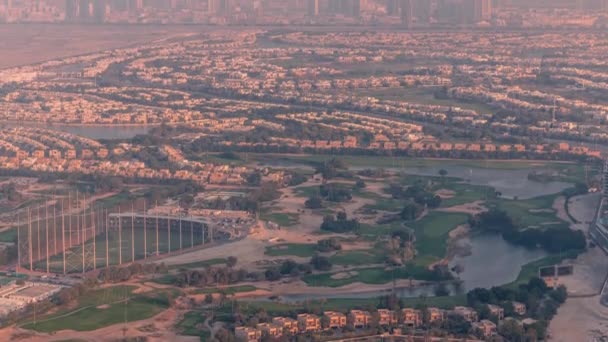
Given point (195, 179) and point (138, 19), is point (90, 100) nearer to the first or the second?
point (195, 179)

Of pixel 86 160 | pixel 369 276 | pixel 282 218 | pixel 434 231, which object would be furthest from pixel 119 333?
pixel 86 160

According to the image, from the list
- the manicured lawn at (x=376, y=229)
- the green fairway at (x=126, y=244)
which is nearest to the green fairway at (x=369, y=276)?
the manicured lawn at (x=376, y=229)

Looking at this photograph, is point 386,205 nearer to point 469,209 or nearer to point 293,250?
point 469,209

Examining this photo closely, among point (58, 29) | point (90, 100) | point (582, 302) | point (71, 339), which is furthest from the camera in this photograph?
point (58, 29)

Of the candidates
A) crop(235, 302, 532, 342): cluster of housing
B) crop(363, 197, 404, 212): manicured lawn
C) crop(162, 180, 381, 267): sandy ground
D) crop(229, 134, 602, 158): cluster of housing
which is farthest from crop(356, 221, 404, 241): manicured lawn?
crop(229, 134, 602, 158): cluster of housing

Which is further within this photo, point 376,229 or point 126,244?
point 376,229

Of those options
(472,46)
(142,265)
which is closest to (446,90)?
(472,46)

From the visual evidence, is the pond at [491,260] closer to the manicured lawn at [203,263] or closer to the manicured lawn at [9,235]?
the manicured lawn at [203,263]
